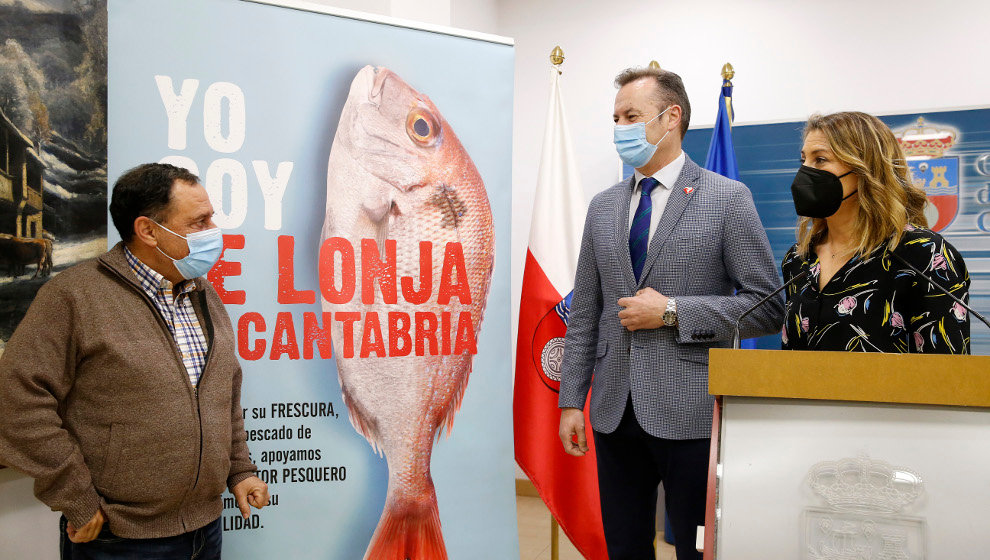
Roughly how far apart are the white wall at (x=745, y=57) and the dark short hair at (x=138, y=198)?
313cm

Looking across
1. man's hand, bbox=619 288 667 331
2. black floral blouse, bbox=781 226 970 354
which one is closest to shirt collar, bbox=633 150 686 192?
man's hand, bbox=619 288 667 331

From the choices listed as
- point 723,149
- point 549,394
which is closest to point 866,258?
point 549,394

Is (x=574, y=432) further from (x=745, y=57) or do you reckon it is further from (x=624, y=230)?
(x=745, y=57)

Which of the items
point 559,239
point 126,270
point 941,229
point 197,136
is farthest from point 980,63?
point 126,270

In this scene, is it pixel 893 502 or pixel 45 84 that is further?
pixel 45 84

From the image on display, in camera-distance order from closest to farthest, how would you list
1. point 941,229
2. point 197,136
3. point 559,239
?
point 197,136, point 559,239, point 941,229

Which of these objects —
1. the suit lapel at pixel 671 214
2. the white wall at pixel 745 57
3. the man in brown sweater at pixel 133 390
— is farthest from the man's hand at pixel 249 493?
the white wall at pixel 745 57

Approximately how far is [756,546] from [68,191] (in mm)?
1833

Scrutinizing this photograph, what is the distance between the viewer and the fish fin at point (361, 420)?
7.32 ft

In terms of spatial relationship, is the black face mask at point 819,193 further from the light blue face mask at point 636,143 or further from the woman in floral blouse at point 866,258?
the light blue face mask at point 636,143

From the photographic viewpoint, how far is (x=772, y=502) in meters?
1.15

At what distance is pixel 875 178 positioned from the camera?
1639mm

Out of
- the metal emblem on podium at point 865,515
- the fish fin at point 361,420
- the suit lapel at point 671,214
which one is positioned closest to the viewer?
the metal emblem on podium at point 865,515

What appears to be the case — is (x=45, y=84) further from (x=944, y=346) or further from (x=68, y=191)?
(x=944, y=346)
